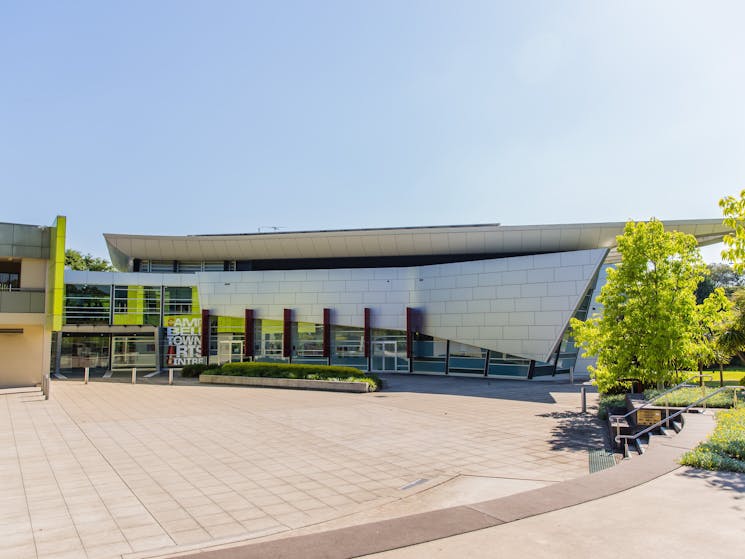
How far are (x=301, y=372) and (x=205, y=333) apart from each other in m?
12.2

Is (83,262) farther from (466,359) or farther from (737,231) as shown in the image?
(737,231)

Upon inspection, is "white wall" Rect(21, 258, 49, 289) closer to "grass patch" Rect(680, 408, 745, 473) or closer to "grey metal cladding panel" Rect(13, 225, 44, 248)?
"grey metal cladding panel" Rect(13, 225, 44, 248)

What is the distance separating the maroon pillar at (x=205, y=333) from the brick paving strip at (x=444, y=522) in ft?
106

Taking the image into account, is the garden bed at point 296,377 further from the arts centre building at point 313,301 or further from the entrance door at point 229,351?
the arts centre building at point 313,301

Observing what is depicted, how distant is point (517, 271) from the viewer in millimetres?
31406

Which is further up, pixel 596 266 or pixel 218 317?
pixel 596 266

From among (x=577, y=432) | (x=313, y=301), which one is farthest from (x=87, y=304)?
(x=577, y=432)

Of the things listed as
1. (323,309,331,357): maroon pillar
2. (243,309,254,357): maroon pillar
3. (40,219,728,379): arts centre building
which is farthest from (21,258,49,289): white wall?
(323,309,331,357): maroon pillar

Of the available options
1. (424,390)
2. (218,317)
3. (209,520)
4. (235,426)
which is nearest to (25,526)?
(209,520)

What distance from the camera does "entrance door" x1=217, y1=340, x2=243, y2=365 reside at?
123 feet

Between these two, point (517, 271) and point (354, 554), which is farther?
point (517, 271)

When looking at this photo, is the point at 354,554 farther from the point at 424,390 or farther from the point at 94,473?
the point at 424,390

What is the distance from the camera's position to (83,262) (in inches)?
2825

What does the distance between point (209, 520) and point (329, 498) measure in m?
1.97
